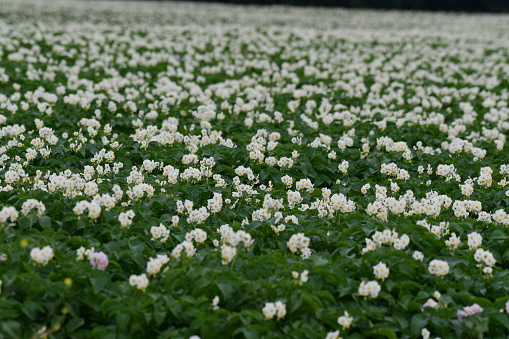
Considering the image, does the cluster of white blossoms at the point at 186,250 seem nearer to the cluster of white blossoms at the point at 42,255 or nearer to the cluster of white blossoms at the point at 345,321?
the cluster of white blossoms at the point at 42,255

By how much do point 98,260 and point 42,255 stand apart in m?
0.42

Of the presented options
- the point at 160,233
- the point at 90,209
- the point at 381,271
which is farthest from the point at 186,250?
the point at 381,271

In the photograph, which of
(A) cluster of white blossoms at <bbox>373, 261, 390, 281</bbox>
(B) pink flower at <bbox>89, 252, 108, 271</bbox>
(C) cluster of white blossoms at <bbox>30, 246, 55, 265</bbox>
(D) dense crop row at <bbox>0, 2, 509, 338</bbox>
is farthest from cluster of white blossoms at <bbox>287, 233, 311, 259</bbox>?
(C) cluster of white blossoms at <bbox>30, 246, 55, 265</bbox>

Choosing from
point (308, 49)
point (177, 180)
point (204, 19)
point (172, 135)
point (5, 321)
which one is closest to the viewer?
point (5, 321)

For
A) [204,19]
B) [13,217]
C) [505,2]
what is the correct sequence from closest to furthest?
[13,217], [204,19], [505,2]

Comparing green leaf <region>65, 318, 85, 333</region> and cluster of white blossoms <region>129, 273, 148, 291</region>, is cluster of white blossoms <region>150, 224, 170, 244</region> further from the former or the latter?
green leaf <region>65, 318, 85, 333</region>

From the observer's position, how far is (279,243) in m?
5.07

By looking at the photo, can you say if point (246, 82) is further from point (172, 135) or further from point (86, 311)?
point (86, 311)

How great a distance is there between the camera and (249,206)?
6.03m

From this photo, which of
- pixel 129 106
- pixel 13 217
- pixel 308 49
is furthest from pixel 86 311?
pixel 308 49

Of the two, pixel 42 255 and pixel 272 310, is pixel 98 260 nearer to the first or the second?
pixel 42 255

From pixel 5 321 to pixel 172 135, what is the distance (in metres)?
4.62

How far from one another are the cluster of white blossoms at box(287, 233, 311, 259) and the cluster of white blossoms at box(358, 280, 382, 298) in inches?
24.7

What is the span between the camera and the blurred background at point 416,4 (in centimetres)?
4553
